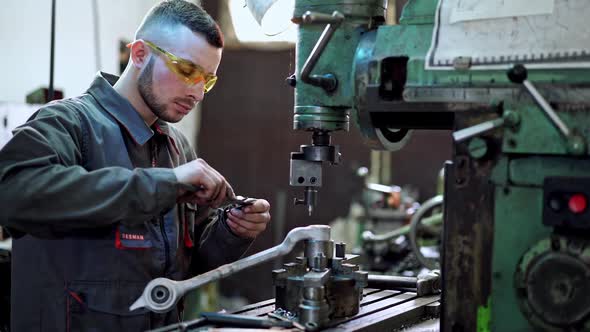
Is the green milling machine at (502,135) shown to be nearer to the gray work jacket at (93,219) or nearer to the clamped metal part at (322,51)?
the clamped metal part at (322,51)

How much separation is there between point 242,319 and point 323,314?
15cm

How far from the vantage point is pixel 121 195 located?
1229mm

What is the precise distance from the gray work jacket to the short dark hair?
0.61 ft

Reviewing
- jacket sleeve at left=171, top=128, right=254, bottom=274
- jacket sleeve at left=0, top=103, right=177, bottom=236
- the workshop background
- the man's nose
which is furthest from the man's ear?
the workshop background

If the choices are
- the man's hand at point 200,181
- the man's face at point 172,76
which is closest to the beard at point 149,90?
the man's face at point 172,76

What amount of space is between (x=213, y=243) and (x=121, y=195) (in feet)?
1.64

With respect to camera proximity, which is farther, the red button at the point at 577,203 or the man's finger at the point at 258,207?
the man's finger at the point at 258,207

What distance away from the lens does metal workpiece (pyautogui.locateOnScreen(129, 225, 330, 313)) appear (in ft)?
3.96

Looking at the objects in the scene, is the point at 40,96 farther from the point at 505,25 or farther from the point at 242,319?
the point at 505,25

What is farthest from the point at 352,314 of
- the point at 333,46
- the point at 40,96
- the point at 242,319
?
the point at 40,96

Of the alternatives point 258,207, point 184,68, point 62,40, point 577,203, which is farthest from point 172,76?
point 62,40

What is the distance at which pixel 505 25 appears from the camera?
1.16 m

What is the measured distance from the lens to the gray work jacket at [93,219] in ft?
4.05

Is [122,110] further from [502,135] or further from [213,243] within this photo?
[502,135]
